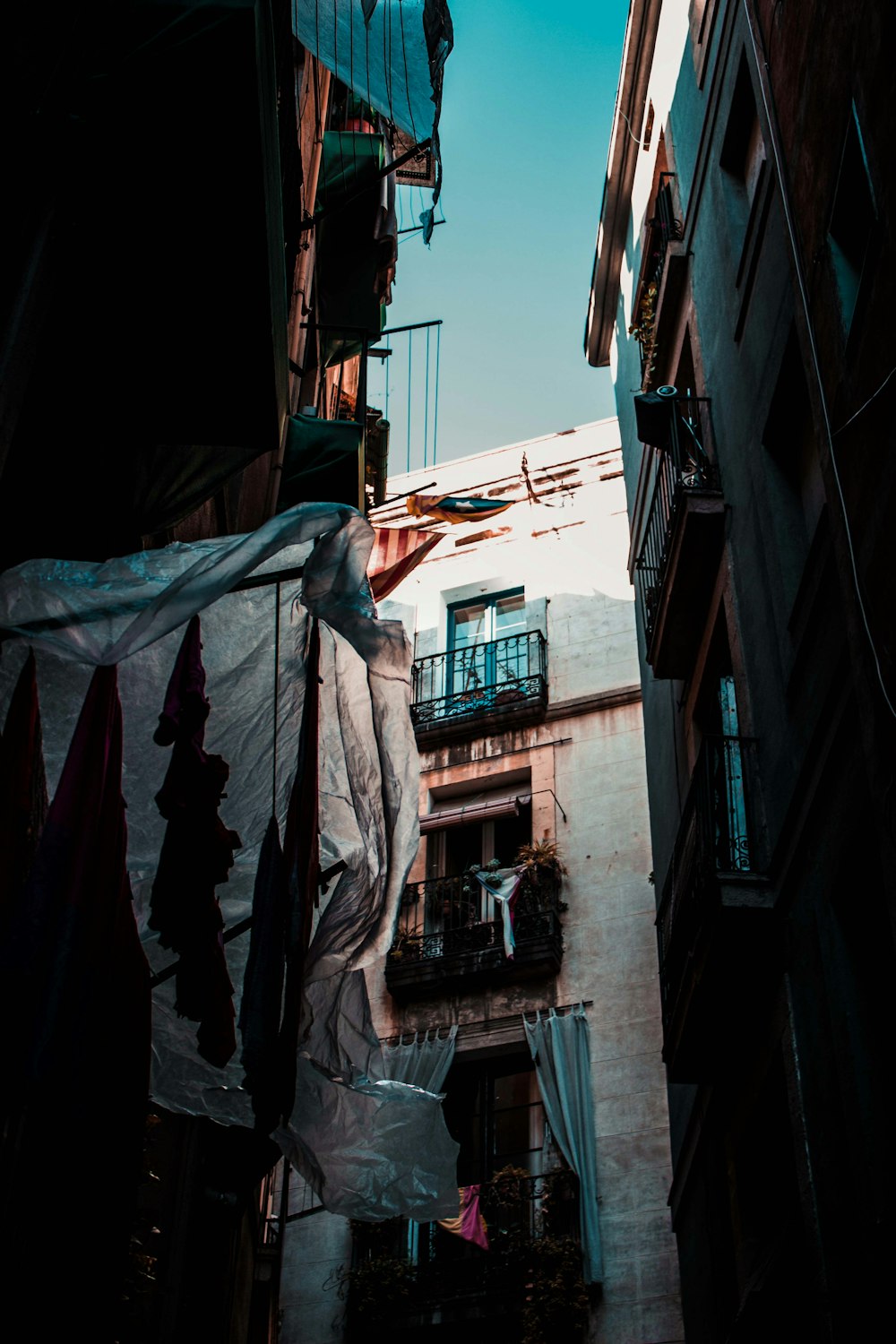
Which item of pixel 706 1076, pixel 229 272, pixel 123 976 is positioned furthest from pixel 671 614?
Result: pixel 123 976

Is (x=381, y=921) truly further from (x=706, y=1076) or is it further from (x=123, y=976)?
(x=706, y=1076)

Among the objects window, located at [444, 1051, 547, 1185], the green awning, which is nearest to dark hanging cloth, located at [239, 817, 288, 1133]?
the green awning

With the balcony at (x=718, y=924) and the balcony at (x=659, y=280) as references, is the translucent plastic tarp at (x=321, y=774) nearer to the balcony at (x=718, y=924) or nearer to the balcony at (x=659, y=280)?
the balcony at (x=718, y=924)

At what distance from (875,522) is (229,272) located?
329cm

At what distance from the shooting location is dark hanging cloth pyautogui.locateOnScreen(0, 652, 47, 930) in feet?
14.8

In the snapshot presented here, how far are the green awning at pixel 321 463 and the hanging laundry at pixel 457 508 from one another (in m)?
5.77

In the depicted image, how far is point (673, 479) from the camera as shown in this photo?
13000 millimetres

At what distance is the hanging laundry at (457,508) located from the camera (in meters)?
18.1

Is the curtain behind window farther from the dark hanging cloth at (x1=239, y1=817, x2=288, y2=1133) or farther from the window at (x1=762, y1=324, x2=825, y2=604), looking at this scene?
the dark hanging cloth at (x1=239, y1=817, x2=288, y2=1133)

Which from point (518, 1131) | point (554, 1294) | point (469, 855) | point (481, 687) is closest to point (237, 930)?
point (554, 1294)

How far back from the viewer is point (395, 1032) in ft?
60.6

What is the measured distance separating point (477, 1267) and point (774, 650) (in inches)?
369

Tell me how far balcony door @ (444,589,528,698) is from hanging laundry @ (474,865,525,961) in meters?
3.70

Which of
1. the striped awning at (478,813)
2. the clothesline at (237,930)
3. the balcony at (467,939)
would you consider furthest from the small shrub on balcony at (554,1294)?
the clothesline at (237,930)
